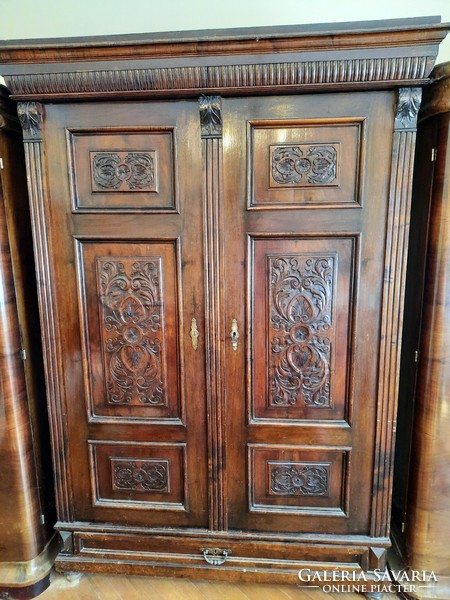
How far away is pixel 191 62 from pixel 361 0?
91 cm

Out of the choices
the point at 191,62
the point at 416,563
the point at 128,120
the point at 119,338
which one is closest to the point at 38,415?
the point at 119,338

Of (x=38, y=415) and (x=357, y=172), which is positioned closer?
(x=357, y=172)

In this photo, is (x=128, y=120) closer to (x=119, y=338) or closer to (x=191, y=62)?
(x=191, y=62)

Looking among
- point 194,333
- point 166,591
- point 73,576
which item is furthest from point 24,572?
point 194,333

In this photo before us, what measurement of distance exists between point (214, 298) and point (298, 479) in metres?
0.72

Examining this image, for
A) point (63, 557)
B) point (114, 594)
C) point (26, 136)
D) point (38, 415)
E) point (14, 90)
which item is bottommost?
point (114, 594)

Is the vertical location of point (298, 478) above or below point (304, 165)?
below

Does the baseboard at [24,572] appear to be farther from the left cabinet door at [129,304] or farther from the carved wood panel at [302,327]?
the carved wood panel at [302,327]

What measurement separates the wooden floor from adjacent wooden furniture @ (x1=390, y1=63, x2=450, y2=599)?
0.88 ft

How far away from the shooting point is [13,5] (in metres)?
1.62

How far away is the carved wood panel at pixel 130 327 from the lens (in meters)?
1.28

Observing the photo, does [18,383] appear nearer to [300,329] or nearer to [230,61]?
[300,329]

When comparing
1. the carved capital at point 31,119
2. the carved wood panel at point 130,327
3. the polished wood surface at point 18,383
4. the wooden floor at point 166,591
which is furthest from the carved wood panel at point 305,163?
the wooden floor at point 166,591

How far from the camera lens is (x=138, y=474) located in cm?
141
